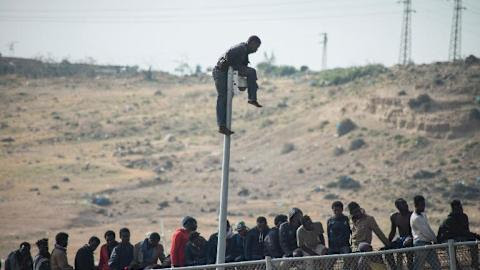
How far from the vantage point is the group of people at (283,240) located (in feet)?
45.7

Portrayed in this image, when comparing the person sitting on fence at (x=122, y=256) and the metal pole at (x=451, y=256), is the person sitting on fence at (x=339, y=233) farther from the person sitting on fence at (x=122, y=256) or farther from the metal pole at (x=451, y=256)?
the person sitting on fence at (x=122, y=256)

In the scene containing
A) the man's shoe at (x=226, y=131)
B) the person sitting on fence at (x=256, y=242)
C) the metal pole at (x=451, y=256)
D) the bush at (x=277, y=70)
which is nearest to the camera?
the man's shoe at (x=226, y=131)

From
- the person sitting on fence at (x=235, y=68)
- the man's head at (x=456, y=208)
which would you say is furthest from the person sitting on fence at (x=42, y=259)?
the man's head at (x=456, y=208)

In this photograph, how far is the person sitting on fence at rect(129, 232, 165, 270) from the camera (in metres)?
14.8

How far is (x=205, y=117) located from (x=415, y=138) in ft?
64.7

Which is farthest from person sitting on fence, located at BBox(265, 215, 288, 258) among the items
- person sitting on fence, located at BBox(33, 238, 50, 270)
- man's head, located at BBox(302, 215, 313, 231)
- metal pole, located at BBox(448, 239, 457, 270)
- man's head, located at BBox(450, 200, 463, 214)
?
person sitting on fence, located at BBox(33, 238, 50, 270)

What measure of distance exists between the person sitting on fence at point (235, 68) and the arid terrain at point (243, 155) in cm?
2348

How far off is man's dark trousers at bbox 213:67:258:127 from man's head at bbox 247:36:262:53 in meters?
0.23

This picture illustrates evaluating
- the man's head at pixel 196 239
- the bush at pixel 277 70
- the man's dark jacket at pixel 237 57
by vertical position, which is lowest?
the man's head at pixel 196 239

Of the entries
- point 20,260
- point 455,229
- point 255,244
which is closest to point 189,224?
point 255,244

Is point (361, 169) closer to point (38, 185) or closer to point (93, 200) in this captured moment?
point (93, 200)

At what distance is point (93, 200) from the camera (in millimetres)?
46438

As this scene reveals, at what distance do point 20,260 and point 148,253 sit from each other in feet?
7.28

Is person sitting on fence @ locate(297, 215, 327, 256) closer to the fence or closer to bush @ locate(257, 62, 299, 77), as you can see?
the fence
